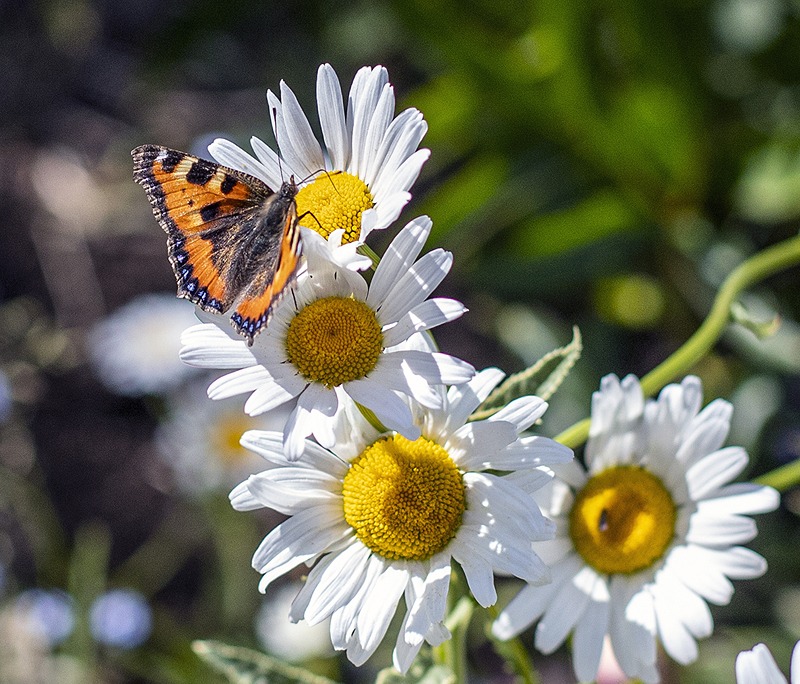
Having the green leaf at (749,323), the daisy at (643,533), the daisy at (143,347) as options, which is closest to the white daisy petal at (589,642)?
the daisy at (643,533)

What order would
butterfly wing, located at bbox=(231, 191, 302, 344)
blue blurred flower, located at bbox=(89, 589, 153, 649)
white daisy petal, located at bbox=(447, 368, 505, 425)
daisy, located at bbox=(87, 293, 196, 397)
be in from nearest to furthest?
1. butterfly wing, located at bbox=(231, 191, 302, 344)
2. white daisy petal, located at bbox=(447, 368, 505, 425)
3. blue blurred flower, located at bbox=(89, 589, 153, 649)
4. daisy, located at bbox=(87, 293, 196, 397)

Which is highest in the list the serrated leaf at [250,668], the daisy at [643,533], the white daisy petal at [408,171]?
the white daisy petal at [408,171]

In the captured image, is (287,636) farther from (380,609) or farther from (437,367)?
(437,367)

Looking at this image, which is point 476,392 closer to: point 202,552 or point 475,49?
point 475,49

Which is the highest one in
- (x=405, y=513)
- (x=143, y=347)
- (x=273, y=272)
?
(x=273, y=272)

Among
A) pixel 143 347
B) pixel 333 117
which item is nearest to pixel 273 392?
pixel 333 117

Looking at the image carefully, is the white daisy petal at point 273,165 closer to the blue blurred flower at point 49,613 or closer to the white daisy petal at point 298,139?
the white daisy petal at point 298,139

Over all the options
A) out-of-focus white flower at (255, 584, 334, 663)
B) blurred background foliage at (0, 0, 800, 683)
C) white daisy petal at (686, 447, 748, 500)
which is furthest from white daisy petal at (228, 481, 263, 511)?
out-of-focus white flower at (255, 584, 334, 663)

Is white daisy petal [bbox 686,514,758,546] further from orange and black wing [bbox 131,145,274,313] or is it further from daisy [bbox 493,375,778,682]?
orange and black wing [bbox 131,145,274,313]
